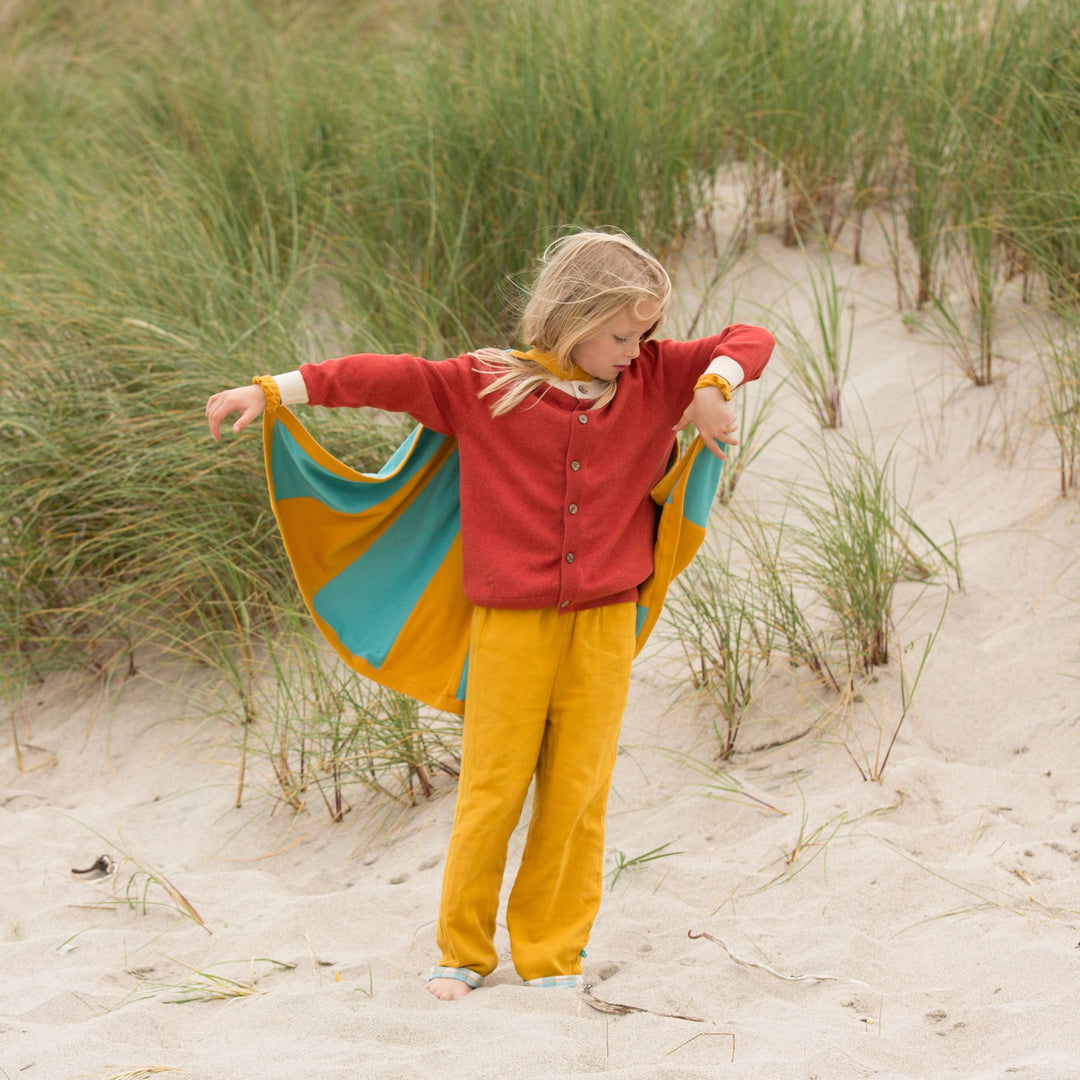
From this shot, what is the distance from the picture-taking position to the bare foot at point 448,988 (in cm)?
234

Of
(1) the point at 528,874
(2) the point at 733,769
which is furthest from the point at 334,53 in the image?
(1) the point at 528,874

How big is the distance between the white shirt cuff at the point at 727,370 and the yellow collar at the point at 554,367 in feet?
0.78

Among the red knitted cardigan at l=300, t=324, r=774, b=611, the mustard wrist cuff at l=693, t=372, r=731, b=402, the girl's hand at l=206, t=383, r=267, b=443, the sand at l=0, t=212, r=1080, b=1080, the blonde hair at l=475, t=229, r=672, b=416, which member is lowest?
the sand at l=0, t=212, r=1080, b=1080

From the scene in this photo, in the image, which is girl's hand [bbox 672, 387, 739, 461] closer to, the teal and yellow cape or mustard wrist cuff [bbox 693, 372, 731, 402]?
mustard wrist cuff [bbox 693, 372, 731, 402]

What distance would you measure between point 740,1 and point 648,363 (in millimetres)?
3384

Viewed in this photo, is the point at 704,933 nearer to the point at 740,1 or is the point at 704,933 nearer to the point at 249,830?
the point at 249,830

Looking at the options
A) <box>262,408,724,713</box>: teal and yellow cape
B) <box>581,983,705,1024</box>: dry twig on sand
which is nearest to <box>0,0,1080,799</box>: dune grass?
<box>262,408,724,713</box>: teal and yellow cape

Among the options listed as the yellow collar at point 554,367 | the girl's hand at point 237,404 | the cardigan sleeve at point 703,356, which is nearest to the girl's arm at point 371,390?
the girl's hand at point 237,404

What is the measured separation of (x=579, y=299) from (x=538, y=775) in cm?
90

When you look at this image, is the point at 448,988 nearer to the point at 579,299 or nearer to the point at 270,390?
the point at 270,390

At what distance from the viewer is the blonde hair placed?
2.15 meters

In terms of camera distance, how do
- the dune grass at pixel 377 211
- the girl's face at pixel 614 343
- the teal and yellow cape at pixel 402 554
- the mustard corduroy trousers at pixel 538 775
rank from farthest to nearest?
the dune grass at pixel 377 211 → the teal and yellow cape at pixel 402 554 → the mustard corduroy trousers at pixel 538 775 → the girl's face at pixel 614 343

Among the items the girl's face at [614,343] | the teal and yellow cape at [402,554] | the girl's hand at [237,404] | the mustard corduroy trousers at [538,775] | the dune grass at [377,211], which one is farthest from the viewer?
the dune grass at [377,211]

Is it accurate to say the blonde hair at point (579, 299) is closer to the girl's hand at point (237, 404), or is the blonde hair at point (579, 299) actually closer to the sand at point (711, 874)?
the girl's hand at point (237, 404)
